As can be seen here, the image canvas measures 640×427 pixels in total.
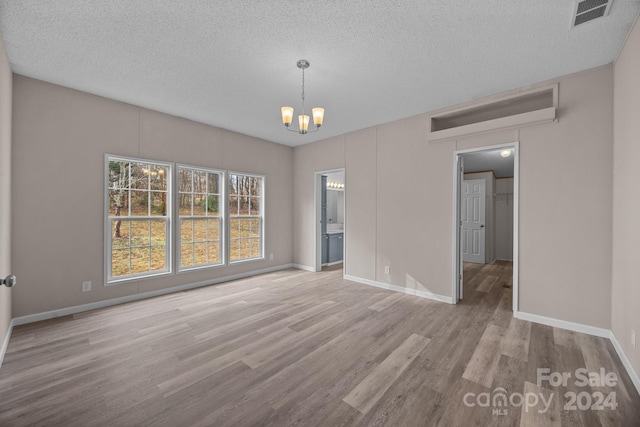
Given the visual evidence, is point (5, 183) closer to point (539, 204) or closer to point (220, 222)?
point (220, 222)

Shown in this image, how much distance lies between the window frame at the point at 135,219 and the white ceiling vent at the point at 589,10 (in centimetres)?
498

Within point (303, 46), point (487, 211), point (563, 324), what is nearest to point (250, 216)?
point (303, 46)

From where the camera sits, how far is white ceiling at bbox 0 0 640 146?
2072 mm

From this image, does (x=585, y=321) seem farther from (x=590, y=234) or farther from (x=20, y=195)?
(x=20, y=195)

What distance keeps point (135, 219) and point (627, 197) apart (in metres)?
5.65

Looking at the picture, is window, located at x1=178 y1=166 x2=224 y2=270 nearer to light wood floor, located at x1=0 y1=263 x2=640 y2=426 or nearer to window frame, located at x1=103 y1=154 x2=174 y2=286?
window frame, located at x1=103 y1=154 x2=174 y2=286

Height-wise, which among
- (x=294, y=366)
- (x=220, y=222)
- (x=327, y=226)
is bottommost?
(x=294, y=366)

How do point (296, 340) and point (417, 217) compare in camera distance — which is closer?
point (296, 340)

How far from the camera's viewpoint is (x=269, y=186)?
19.2 feet

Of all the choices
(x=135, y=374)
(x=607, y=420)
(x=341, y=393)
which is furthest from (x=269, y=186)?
(x=607, y=420)

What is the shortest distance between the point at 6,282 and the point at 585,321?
198 inches

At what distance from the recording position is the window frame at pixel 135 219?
12.0ft

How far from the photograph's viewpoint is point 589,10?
6.70ft

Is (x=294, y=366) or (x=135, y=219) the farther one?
(x=135, y=219)
